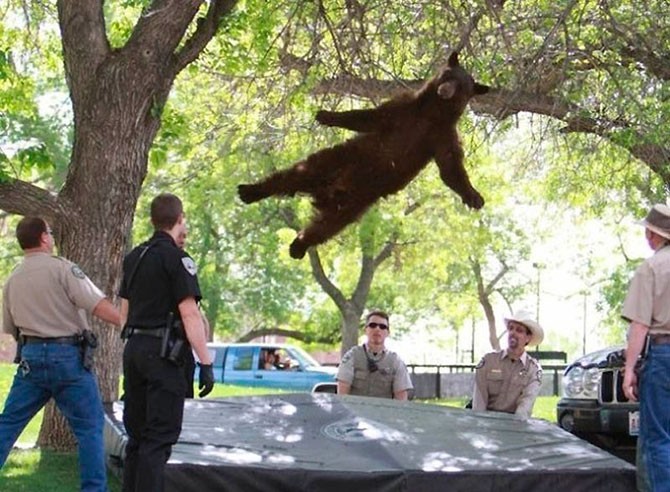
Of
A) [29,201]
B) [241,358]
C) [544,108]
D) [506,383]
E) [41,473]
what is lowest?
[41,473]

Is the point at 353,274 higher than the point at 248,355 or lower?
higher

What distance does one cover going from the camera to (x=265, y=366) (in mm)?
22844

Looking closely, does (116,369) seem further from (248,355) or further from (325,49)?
(248,355)

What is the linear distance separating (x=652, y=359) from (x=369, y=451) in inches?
64.0

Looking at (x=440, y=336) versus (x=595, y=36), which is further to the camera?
(x=440, y=336)

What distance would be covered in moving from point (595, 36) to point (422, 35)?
1.59m

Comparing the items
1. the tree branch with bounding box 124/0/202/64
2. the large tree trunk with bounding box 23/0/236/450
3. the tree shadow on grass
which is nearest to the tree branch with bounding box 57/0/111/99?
the large tree trunk with bounding box 23/0/236/450

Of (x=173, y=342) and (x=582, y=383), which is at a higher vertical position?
(x=582, y=383)

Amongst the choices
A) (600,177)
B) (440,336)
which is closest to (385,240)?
(600,177)

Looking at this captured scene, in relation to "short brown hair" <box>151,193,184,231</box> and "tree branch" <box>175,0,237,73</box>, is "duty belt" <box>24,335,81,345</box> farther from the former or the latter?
"tree branch" <box>175,0,237,73</box>

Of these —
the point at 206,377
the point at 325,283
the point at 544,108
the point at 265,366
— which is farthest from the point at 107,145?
the point at 325,283

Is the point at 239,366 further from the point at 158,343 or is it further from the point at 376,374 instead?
the point at 158,343

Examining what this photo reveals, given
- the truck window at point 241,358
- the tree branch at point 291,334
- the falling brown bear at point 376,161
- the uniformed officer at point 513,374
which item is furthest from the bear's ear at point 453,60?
the tree branch at point 291,334

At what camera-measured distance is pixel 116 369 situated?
8.91m
